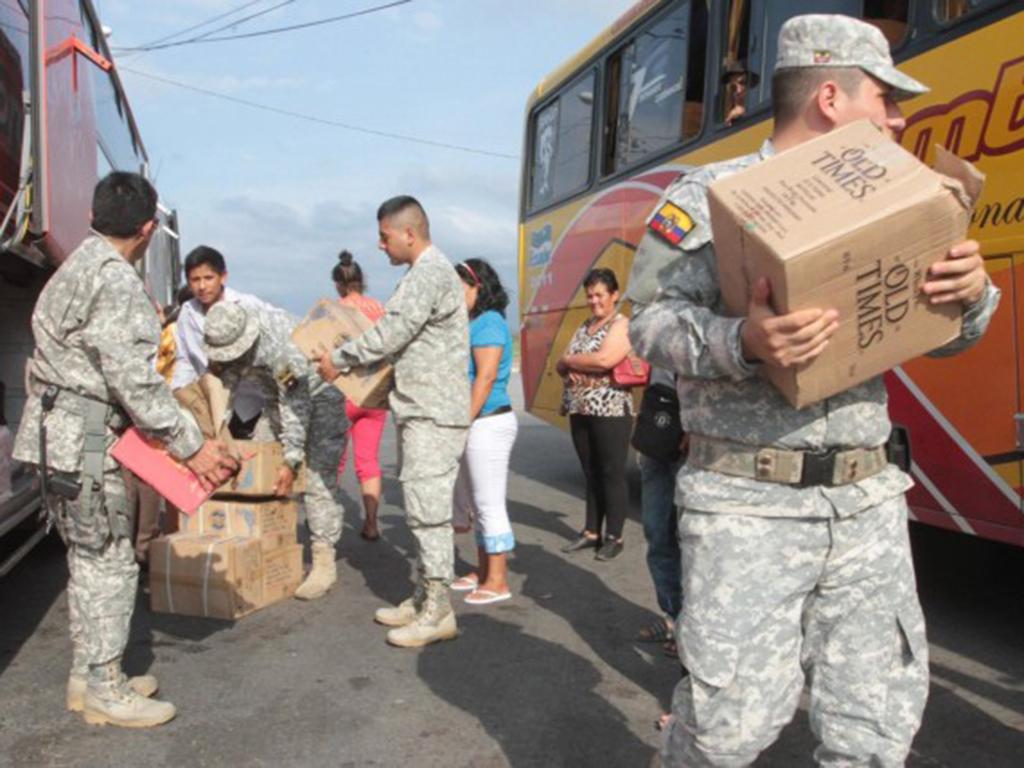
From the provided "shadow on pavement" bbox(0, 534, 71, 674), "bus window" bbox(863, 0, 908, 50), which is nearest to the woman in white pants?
"shadow on pavement" bbox(0, 534, 71, 674)

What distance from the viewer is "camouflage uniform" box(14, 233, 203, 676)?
3221mm

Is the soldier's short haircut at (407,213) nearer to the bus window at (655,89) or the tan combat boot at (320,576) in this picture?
the tan combat boot at (320,576)

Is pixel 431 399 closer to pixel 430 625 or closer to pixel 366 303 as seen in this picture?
pixel 430 625

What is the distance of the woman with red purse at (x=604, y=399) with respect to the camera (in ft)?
19.1

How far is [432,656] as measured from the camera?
423cm

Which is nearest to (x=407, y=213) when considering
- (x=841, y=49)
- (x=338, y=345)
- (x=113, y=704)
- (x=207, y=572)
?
(x=338, y=345)

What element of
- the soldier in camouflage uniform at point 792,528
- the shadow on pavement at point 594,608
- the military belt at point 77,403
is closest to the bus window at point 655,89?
the shadow on pavement at point 594,608

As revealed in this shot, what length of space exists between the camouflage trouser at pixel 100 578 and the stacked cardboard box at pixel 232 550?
1.19 meters

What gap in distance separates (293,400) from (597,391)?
1.90m

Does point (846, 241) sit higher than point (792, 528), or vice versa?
point (846, 241)

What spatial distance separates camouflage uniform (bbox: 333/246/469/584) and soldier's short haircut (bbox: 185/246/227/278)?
1.37m

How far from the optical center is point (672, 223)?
2.08 meters

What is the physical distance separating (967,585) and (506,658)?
2660 mm

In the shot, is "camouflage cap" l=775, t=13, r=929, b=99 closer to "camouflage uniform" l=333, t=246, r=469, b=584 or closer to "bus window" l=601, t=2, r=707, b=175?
"camouflage uniform" l=333, t=246, r=469, b=584
